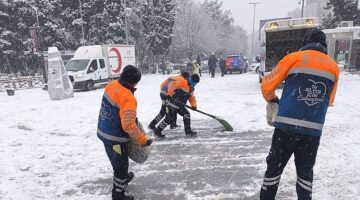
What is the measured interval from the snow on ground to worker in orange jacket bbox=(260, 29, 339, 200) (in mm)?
1045

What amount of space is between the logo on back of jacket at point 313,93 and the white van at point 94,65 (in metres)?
17.1

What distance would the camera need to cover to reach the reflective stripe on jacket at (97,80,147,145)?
3879 millimetres

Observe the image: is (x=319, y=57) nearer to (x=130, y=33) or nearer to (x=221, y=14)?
(x=130, y=33)

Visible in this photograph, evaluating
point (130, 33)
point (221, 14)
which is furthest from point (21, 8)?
point (221, 14)

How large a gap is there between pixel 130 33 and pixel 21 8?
1239cm

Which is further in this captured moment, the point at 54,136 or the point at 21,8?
the point at 21,8

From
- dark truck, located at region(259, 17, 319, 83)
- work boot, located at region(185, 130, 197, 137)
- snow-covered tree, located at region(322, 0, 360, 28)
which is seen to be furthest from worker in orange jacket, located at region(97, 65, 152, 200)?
snow-covered tree, located at region(322, 0, 360, 28)

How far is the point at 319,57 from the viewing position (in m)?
3.26

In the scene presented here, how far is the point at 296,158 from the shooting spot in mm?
3500

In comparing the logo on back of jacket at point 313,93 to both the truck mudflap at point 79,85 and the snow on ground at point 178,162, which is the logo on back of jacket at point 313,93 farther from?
the truck mudflap at point 79,85

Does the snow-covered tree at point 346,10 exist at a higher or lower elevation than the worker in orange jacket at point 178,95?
higher

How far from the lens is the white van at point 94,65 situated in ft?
62.4

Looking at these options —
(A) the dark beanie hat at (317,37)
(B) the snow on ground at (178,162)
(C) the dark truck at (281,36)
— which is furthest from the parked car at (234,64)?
(A) the dark beanie hat at (317,37)

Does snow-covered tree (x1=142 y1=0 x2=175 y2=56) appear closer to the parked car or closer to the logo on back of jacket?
the parked car
